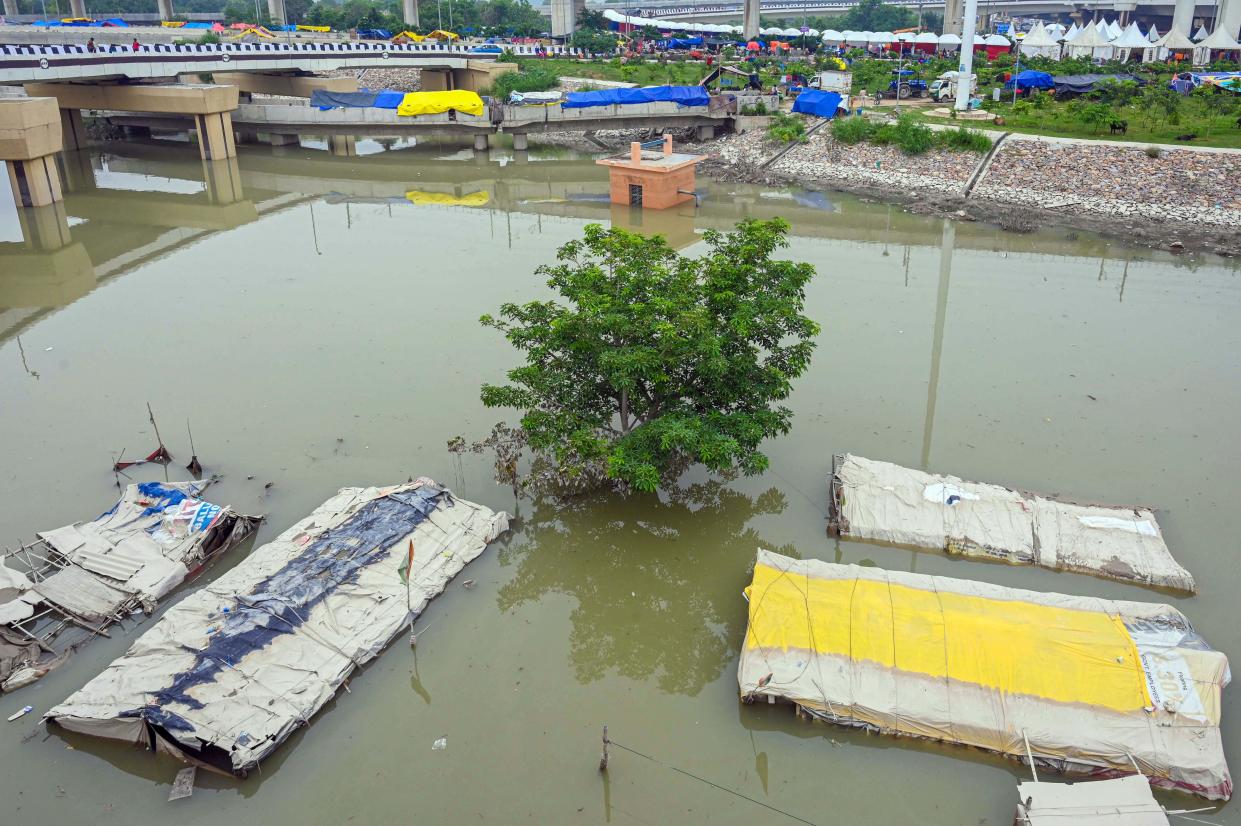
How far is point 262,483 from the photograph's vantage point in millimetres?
17062

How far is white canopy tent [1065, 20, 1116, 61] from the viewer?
190ft

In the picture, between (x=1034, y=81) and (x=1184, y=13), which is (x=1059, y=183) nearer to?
(x=1034, y=81)

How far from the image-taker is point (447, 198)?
41.5 meters

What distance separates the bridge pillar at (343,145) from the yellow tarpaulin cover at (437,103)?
5027 millimetres

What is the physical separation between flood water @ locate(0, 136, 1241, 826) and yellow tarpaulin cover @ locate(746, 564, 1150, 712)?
1.01 meters

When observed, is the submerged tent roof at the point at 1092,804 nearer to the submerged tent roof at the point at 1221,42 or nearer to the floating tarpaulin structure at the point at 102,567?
the floating tarpaulin structure at the point at 102,567

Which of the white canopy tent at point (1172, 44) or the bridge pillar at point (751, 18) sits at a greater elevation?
the bridge pillar at point (751, 18)

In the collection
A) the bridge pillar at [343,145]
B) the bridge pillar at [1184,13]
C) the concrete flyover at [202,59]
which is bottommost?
the bridge pillar at [343,145]

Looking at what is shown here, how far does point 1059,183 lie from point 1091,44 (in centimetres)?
2717

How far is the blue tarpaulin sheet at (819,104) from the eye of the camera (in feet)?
157

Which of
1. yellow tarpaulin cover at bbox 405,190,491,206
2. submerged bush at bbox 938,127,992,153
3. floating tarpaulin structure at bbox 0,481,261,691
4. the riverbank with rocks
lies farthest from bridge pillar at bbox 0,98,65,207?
submerged bush at bbox 938,127,992,153

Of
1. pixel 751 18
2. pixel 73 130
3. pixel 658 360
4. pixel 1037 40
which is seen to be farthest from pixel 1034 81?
pixel 73 130

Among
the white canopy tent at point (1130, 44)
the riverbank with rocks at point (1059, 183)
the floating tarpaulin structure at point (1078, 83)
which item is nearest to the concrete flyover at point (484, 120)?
the riverbank with rocks at point (1059, 183)

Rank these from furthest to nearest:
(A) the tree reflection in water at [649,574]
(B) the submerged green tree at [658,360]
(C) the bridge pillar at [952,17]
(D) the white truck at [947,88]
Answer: (C) the bridge pillar at [952,17] → (D) the white truck at [947,88] → (B) the submerged green tree at [658,360] → (A) the tree reflection in water at [649,574]
